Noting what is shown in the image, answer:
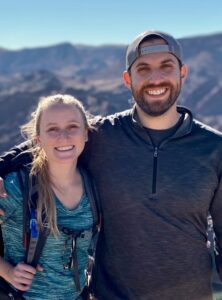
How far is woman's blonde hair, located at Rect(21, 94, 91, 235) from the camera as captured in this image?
2.16 m

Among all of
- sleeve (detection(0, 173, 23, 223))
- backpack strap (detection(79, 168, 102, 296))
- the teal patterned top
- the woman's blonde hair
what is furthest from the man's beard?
sleeve (detection(0, 173, 23, 223))

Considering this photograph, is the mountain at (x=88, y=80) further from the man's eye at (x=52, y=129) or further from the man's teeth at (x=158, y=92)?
the man's eye at (x=52, y=129)

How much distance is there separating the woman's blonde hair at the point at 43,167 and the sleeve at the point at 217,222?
637mm

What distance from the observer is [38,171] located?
89.4 inches

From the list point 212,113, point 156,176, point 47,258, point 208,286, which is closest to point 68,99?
point 156,176

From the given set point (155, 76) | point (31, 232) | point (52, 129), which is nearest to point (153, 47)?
point (155, 76)

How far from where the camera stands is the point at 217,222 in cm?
246

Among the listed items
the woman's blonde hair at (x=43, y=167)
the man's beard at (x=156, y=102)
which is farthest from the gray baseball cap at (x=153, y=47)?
the woman's blonde hair at (x=43, y=167)

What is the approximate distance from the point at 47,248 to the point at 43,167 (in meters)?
0.34

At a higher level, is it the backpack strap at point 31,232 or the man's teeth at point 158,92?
the man's teeth at point 158,92

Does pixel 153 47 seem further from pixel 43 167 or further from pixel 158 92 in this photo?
pixel 43 167

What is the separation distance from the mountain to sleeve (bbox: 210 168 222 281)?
3.73ft

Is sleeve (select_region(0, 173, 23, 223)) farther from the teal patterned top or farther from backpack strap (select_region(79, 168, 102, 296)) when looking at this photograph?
backpack strap (select_region(79, 168, 102, 296))

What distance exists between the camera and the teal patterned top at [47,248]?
2170 mm
